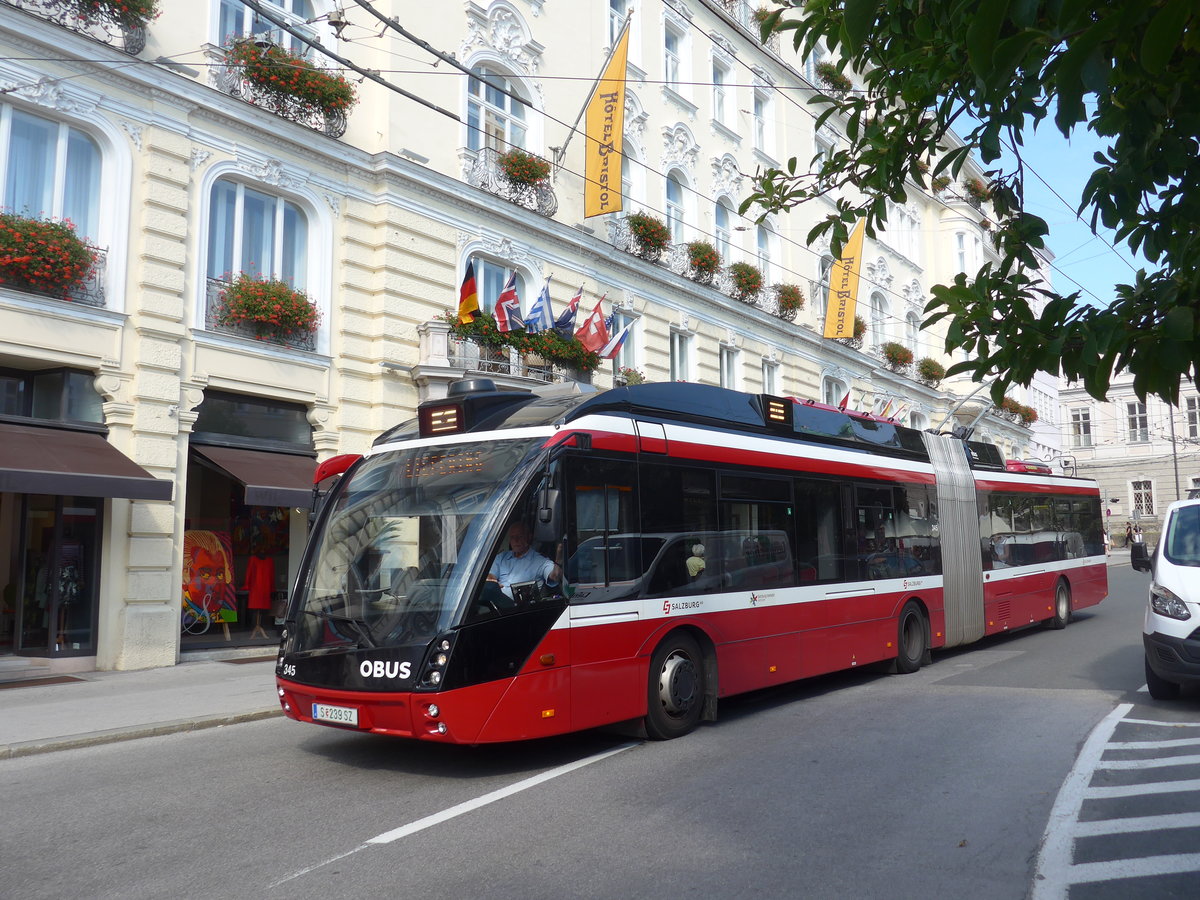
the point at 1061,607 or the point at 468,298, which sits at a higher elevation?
the point at 468,298

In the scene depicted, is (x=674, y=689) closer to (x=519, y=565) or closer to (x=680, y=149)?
(x=519, y=565)

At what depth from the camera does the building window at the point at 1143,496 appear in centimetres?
7112

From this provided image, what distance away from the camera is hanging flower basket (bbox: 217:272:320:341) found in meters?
15.4

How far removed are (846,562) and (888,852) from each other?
255 inches

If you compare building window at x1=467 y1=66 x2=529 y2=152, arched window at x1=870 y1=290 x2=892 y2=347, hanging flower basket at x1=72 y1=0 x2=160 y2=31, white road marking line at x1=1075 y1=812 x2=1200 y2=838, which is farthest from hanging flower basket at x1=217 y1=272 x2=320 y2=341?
arched window at x1=870 y1=290 x2=892 y2=347

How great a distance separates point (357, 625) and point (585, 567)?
1.83 m

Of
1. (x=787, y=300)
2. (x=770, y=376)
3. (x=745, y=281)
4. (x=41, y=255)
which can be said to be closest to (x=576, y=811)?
(x=41, y=255)

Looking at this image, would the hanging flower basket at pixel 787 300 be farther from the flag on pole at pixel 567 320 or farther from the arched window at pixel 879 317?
the flag on pole at pixel 567 320

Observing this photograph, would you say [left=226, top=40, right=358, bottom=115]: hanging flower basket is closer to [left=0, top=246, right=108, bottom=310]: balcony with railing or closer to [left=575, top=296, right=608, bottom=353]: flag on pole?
[left=0, top=246, right=108, bottom=310]: balcony with railing

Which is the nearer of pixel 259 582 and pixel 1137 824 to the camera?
pixel 1137 824

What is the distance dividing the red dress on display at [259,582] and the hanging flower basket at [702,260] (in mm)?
13862

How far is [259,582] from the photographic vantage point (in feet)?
53.5

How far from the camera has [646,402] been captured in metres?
9.20

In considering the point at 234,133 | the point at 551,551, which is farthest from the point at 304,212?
the point at 551,551
